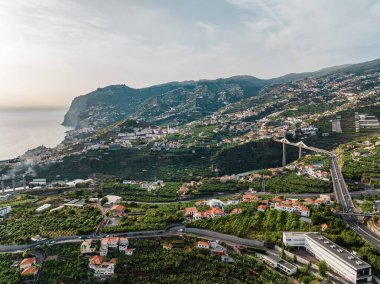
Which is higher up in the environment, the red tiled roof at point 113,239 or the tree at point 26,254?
the red tiled roof at point 113,239

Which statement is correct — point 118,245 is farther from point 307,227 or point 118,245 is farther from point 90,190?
point 90,190

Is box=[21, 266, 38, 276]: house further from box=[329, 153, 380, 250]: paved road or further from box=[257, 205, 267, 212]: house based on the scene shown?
box=[329, 153, 380, 250]: paved road

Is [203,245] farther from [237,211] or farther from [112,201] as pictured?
[112,201]

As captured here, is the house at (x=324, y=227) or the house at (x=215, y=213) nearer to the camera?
the house at (x=324, y=227)

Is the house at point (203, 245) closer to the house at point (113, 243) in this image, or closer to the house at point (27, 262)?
the house at point (113, 243)

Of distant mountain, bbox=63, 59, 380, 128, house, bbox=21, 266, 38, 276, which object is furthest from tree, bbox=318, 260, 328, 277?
distant mountain, bbox=63, 59, 380, 128

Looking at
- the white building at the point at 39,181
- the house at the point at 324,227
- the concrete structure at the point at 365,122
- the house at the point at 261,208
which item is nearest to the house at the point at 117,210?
the house at the point at 261,208
